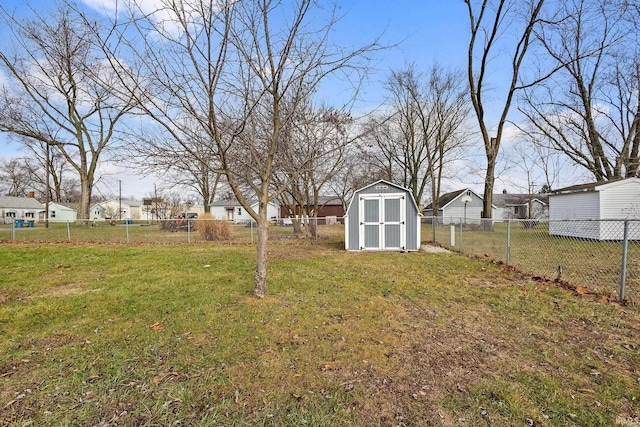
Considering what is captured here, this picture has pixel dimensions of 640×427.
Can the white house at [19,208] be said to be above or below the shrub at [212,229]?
above

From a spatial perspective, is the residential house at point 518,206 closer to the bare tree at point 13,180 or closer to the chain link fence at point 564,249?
the chain link fence at point 564,249

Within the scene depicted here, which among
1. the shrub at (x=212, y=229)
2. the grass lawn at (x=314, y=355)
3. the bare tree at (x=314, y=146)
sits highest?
the bare tree at (x=314, y=146)

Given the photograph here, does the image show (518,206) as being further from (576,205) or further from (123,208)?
(123,208)

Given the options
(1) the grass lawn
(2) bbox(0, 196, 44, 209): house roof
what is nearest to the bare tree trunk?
(1) the grass lawn

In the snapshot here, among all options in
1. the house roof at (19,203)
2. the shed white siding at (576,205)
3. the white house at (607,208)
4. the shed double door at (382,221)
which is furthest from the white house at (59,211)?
the white house at (607,208)

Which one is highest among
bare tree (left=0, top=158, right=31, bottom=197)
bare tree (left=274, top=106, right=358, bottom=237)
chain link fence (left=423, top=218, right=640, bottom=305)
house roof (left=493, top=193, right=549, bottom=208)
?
bare tree (left=0, top=158, right=31, bottom=197)

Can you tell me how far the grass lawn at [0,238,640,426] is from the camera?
1986 mm

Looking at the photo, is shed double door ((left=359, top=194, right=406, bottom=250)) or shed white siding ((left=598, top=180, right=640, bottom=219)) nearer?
shed double door ((left=359, top=194, right=406, bottom=250))

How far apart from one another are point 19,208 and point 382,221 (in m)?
57.1

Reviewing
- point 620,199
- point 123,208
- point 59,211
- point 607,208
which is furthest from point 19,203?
point 620,199

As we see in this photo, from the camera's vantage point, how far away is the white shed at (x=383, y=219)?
9984mm

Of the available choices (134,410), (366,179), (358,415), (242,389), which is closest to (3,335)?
(134,410)

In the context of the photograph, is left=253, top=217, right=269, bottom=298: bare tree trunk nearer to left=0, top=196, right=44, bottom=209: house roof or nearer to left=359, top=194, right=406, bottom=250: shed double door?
left=359, top=194, right=406, bottom=250: shed double door

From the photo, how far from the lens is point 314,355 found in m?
2.75
